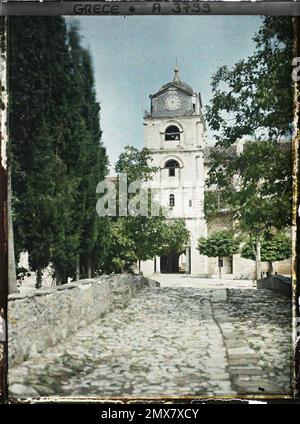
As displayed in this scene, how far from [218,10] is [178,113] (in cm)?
102

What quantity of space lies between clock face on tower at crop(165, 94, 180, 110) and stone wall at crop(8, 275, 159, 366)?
1729 mm

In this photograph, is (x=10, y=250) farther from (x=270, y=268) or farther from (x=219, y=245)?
(x=270, y=268)

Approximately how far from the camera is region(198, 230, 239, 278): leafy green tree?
13.3 feet

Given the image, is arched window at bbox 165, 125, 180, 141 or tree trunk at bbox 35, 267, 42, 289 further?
arched window at bbox 165, 125, 180, 141

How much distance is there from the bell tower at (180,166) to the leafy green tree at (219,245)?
0.22ft

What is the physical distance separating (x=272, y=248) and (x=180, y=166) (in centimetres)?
121

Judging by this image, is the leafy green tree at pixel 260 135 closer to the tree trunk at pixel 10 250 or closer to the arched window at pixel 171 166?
the arched window at pixel 171 166

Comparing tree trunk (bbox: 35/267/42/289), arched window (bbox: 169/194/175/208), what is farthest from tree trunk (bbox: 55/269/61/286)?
arched window (bbox: 169/194/175/208)

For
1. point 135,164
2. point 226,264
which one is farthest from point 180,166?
point 226,264

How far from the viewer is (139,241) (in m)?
4.19

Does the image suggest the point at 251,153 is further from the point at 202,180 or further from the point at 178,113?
the point at 178,113

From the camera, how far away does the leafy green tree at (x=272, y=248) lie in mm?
3681

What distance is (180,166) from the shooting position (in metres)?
4.22

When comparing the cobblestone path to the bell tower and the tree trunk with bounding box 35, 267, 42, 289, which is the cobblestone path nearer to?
the bell tower
